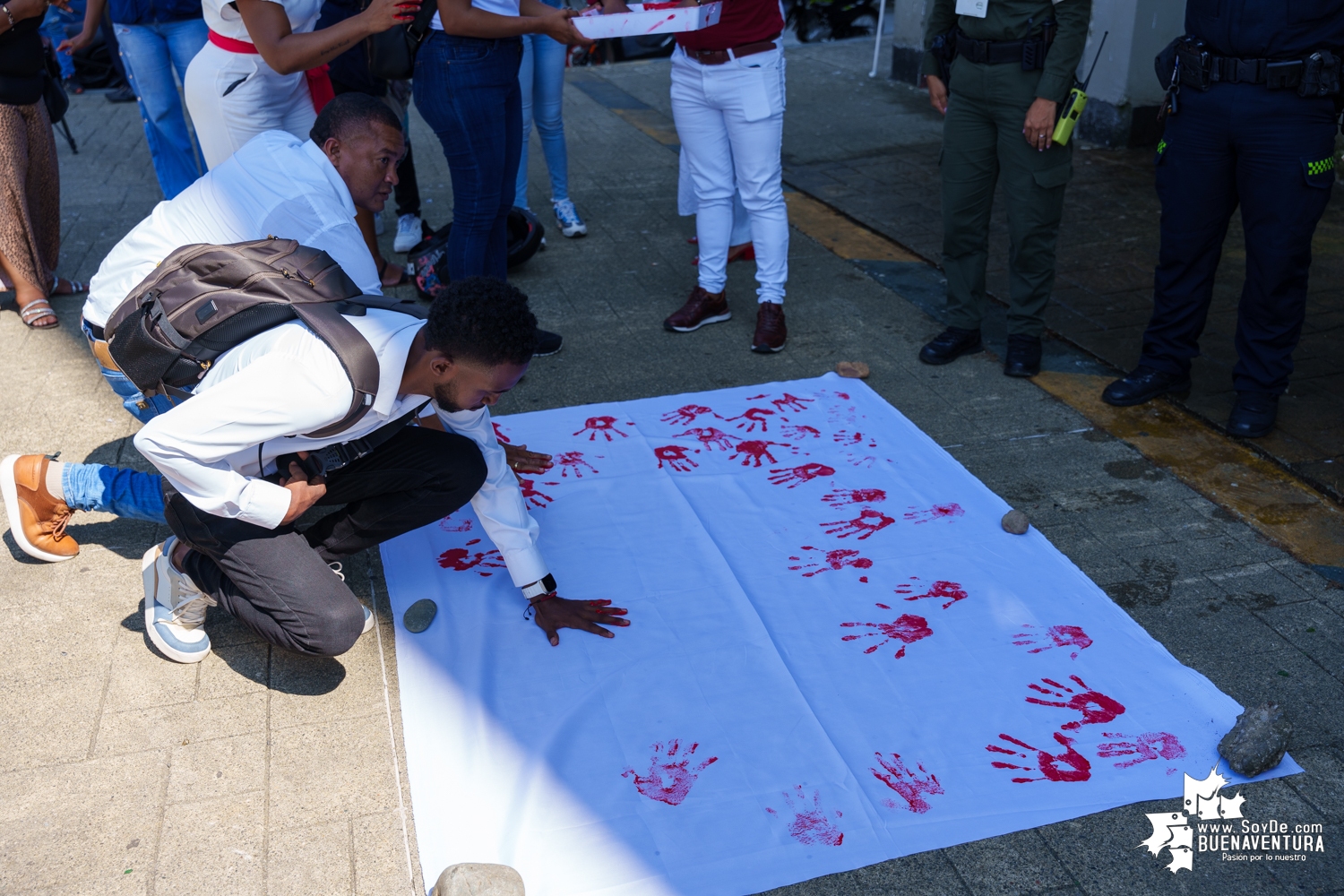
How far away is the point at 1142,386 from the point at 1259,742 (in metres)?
1.70

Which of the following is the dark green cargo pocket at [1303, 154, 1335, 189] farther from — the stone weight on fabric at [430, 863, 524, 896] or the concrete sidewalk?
the stone weight on fabric at [430, 863, 524, 896]

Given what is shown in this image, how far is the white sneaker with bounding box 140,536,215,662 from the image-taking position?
238cm

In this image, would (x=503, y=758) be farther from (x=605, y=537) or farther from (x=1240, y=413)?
(x=1240, y=413)

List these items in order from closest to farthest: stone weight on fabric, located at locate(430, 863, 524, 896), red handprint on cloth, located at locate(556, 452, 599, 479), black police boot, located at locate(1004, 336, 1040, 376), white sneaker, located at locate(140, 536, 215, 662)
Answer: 1. stone weight on fabric, located at locate(430, 863, 524, 896)
2. white sneaker, located at locate(140, 536, 215, 662)
3. red handprint on cloth, located at locate(556, 452, 599, 479)
4. black police boot, located at locate(1004, 336, 1040, 376)

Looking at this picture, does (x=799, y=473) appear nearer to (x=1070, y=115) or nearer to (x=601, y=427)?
(x=601, y=427)

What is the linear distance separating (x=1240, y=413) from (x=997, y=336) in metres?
0.97

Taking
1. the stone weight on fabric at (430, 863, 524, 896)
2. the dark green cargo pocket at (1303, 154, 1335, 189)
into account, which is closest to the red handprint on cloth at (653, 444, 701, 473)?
the stone weight on fabric at (430, 863, 524, 896)

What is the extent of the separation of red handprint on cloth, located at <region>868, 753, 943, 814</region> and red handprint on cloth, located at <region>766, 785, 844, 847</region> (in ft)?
0.39

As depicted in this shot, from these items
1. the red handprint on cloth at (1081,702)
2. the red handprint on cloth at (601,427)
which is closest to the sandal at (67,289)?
the red handprint on cloth at (601,427)

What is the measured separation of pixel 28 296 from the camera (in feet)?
13.9

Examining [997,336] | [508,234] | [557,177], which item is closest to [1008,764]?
[997,336]

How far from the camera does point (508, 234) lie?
466 centimetres

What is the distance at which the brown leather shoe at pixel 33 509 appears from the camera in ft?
8.81

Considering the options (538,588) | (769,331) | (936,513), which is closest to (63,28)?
(769,331)
